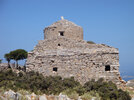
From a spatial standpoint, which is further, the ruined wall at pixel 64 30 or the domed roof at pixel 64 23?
the domed roof at pixel 64 23

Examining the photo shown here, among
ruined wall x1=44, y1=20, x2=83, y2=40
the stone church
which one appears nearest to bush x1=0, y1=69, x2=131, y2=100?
the stone church

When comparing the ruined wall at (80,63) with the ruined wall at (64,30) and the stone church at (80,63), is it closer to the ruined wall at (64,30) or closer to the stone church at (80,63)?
the stone church at (80,63)

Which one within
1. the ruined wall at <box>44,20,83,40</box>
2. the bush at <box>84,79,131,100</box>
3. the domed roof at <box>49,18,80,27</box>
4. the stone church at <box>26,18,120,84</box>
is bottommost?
the bush at <box>84,79,131,100</box>

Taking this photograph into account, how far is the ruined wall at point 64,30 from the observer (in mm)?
19359

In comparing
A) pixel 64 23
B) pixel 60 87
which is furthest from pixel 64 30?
pixel 60 87

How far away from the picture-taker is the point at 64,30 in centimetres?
1931

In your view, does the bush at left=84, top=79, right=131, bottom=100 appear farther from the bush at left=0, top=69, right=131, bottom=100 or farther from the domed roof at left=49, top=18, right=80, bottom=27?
the domed roof at left=49, top=18, right=80, bottom=27

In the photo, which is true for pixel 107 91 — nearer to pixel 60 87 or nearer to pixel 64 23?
pixel 60 87

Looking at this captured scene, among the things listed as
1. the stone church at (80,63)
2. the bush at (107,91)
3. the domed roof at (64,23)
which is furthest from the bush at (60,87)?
the domed roof at (64,23)

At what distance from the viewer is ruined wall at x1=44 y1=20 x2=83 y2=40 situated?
19.4m

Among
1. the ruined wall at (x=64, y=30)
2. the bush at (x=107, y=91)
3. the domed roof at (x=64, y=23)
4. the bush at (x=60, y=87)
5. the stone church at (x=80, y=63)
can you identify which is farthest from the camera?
the domed roof at (x=64, y=23)

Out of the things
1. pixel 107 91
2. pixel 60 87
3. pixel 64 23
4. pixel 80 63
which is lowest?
pixel 107 91

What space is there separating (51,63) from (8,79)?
3877 mm

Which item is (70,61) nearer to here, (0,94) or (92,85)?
(92,85)
